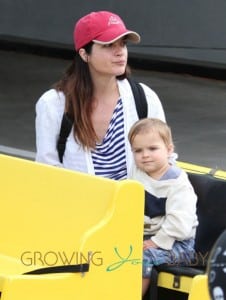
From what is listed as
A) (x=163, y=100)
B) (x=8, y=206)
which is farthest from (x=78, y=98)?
(x=163, y=100)

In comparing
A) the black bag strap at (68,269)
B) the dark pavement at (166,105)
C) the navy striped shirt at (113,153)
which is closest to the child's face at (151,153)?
the navy striped shirt at (113,153)

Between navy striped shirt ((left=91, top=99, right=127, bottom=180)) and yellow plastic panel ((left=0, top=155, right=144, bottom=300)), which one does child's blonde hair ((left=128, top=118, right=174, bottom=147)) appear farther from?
yellow plastic panel ((left=0, top=155, right=144, bottom=300))

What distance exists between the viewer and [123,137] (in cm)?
442

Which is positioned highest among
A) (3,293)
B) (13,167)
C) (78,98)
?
(78,98)

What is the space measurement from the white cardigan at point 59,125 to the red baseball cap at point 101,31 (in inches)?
9.6

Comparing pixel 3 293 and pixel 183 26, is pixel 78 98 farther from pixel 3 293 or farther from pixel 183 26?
pixel 183 26

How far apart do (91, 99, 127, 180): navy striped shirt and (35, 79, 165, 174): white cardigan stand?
0.08 ft

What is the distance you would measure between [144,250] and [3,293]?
0.78 m

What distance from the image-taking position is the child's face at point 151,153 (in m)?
4.13

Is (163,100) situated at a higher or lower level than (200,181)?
higher

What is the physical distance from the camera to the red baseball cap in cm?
435

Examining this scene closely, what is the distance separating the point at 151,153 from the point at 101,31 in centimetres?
61

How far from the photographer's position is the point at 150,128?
4141 millimetres

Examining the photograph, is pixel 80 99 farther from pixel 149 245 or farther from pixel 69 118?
pixel 149 245
